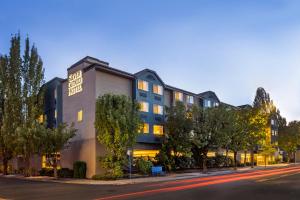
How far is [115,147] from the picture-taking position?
38000 mm

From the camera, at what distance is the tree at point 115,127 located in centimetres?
3750

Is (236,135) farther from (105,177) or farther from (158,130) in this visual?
(105,177)

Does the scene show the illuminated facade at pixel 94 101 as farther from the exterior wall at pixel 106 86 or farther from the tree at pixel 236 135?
the tree at pixel 236 135

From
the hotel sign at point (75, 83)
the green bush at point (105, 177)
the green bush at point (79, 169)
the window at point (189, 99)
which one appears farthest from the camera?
the window at point (189, 99)

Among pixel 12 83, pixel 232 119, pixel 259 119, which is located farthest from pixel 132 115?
pixel 259 119

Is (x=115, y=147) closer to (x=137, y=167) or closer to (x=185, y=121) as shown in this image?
(x=137, y=167)

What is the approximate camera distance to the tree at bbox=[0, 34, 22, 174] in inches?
1956

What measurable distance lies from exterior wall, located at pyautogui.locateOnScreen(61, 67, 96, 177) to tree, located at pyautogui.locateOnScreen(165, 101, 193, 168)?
11.8 metres

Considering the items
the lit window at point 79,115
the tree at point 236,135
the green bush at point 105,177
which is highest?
the lit window at point 79,115

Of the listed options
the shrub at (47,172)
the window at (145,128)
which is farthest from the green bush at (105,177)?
the window at (145,128)

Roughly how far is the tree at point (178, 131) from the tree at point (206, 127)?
1.05 meters

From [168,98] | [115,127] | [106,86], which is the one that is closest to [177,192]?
[115,127]

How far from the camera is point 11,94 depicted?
50.8 meters

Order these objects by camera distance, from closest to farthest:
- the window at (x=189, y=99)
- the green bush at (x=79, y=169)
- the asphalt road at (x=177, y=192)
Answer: the asphalt road at (x=177, y=192) < the green bush at (x=79, y=169) < the window at (x=189, y=99)
